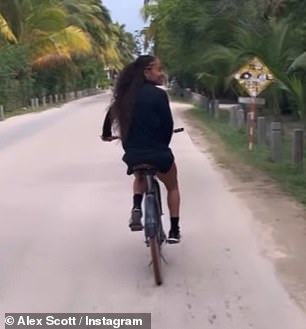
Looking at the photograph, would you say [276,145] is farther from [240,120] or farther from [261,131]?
[240,120]

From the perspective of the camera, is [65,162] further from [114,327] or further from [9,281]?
[114,327]

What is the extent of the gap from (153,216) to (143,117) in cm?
87

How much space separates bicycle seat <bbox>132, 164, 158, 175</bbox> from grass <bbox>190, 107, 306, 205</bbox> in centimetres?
419

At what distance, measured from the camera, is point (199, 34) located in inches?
1382

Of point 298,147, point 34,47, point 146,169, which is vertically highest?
point 146,169

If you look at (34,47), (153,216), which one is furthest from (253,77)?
(34,47)

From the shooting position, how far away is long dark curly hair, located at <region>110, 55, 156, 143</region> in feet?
22.3

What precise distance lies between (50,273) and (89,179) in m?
6.59

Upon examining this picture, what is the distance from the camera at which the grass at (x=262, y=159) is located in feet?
39.9

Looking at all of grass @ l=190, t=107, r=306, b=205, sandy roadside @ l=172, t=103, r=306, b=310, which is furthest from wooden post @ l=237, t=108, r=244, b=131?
sandy roadside @ l=172, t=103, r=306, b=310

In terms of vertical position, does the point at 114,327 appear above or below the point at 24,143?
above

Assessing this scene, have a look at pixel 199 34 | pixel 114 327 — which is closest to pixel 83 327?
pixel 114 327

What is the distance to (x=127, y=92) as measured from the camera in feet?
22.5

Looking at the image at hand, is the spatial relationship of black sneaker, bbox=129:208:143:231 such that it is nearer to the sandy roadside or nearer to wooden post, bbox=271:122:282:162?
the sandy roadside
